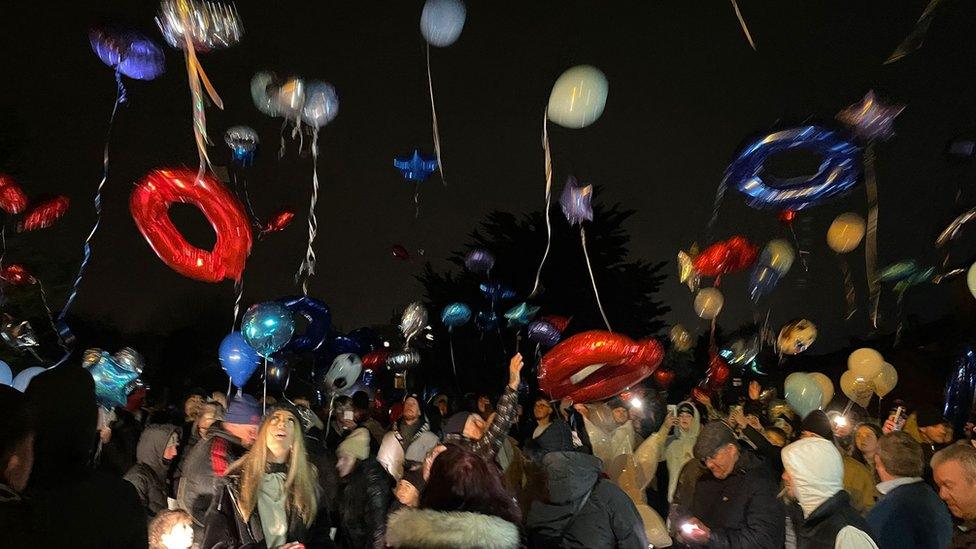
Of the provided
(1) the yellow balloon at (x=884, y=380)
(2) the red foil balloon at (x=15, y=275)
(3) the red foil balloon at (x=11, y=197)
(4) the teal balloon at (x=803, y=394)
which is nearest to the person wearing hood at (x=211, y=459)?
(4) the teal balloon at (x=803, y=394)

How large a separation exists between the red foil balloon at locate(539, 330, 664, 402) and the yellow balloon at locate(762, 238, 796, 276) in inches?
119

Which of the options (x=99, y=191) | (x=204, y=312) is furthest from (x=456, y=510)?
(x=204, y=312)

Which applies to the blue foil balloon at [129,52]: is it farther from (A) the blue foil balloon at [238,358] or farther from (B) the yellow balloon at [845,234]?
(B) the yellow balloon at [845,234]

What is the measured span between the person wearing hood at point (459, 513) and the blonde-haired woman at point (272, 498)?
1281 mm

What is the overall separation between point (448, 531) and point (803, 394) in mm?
10331

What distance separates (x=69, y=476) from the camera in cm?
217

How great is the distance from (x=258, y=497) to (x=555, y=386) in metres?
6.05

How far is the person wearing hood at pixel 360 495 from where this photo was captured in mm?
5707

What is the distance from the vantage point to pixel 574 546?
396 cm

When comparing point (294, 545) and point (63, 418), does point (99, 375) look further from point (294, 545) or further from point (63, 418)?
point (63, 418)

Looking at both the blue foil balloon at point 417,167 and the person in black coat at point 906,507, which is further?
the blue foil balloon at point 417,167

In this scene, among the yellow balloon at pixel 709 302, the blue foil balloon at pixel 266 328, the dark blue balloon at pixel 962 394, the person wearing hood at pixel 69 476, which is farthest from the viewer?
the yellow balloon at pixel 709 302

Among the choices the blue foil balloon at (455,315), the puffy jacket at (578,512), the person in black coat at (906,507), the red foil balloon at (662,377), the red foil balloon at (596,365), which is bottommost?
the person in black coat at (906,507)

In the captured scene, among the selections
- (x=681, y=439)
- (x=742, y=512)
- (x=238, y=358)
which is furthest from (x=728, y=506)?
(x=238, y=358)
